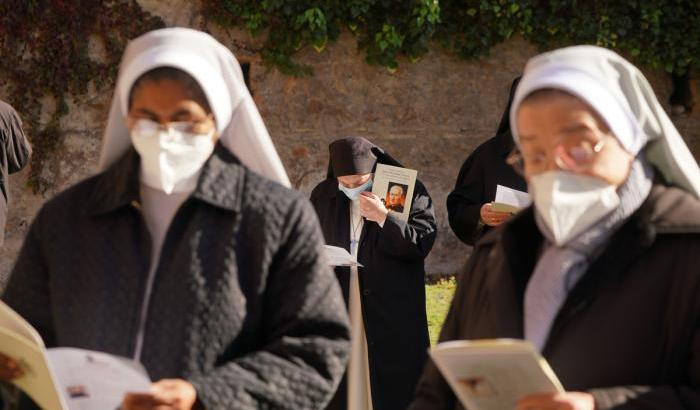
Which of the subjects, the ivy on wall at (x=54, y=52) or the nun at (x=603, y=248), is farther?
the ivy on wall at (x=54, y=52)

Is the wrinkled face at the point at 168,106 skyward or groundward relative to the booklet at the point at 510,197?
skyward

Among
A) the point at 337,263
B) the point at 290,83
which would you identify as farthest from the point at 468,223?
the point at 290,83

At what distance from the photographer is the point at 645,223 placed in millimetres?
2660

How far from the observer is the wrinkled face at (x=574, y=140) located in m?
2.69

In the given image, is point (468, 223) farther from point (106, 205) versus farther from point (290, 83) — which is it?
point (290, 83)

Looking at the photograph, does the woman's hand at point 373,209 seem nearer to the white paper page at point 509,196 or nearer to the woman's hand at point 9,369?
the white paper page at point 509,196

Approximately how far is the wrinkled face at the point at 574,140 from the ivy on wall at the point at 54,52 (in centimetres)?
866

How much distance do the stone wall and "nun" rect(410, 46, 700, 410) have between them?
837cm

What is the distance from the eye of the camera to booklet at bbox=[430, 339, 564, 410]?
96.9 inches

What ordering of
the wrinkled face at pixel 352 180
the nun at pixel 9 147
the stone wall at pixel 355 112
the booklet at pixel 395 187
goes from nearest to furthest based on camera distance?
1. the booklet at pixel 395 187
2. the wrinkled face at pixel 352 180
3. the nun at pixel 9 147
4. the stone wall at pixel 355 112

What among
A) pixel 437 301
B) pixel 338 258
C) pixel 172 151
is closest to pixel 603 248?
pixel 172 151

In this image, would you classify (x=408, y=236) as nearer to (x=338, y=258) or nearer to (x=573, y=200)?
(x=338, y=258)

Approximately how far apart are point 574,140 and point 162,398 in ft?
3.97

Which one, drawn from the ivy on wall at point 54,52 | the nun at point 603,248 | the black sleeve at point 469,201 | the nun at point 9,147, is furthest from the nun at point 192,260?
the ivy on wall at point 54,52
